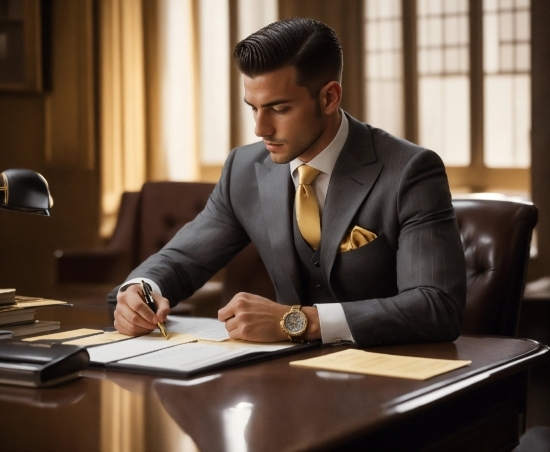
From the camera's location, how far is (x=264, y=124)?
2.14 meters

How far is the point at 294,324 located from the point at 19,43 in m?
4.77

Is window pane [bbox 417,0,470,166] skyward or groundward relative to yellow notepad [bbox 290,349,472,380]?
skyward

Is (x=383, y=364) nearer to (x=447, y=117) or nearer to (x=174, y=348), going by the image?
(x=174, y=348)

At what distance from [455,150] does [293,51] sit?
123 inches

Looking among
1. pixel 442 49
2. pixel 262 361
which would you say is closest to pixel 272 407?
pixel 262 361

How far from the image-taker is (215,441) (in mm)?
1056

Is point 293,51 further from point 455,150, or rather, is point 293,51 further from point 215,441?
point 455,150

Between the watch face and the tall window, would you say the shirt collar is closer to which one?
the watch face

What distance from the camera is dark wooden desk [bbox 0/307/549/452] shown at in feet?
3.57

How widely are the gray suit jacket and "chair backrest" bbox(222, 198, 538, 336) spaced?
24 centimetres

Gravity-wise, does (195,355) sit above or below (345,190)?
below

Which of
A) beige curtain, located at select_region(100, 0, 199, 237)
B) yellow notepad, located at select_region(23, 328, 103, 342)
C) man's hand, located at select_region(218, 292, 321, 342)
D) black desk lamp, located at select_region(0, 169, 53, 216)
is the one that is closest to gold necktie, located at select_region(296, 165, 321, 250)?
man's hand, located at select_region(218, 292, 321, 342)

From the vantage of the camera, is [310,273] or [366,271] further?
[310,273]

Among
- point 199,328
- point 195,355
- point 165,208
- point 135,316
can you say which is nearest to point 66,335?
point 135,316
